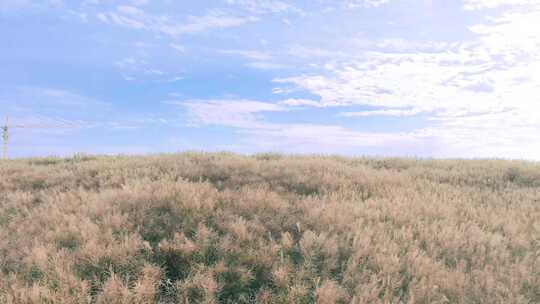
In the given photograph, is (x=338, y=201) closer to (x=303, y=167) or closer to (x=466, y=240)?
(x=466, y=240)

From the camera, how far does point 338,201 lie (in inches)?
295

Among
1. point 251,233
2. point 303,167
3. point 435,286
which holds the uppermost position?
point 303,167

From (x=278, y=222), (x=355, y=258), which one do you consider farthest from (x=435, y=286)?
(x=278, y=222)

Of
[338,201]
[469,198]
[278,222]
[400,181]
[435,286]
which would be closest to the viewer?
[435,286]

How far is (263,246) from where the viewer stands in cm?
529

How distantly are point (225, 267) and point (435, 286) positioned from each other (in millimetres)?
2565

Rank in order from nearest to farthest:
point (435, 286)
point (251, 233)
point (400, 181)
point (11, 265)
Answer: point (435, 286), point (11, 265), point (251, 233), point (400, 181)

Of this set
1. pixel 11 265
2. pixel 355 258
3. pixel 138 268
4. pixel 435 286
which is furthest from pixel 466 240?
pixel 11 265

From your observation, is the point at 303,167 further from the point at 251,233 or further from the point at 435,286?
the point at 435,286

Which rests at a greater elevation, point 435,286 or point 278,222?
point 278,222

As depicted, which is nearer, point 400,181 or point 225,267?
point 225,267

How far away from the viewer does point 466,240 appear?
6.25 meters

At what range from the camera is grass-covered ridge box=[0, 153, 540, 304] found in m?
4.55

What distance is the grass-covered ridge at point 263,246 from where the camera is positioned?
4.55m
